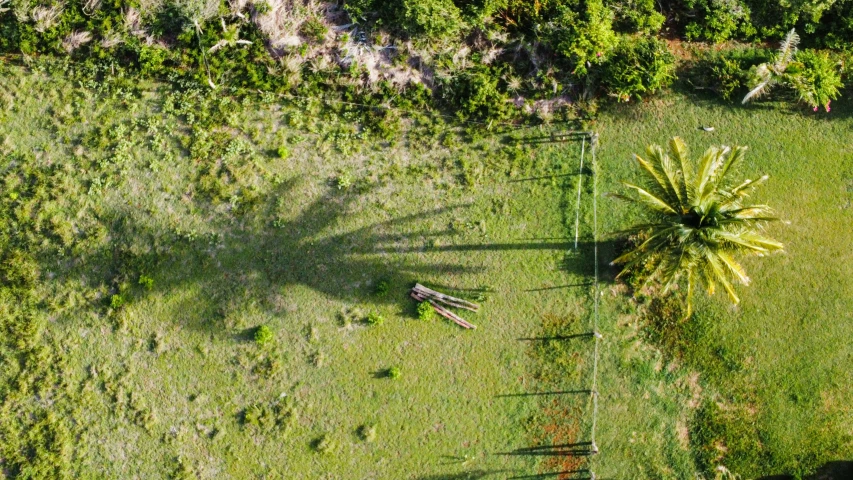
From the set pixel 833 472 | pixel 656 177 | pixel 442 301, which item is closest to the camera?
pixel 656 177

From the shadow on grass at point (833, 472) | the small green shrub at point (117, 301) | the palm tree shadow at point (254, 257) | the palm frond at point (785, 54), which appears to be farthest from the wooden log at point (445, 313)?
the palm frond at point (785, 54)

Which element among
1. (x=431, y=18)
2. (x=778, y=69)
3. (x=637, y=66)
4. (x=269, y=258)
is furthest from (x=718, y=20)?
(x=269, y=258)

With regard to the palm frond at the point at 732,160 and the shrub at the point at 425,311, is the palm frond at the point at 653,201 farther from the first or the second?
the shrub at the point at 425,311

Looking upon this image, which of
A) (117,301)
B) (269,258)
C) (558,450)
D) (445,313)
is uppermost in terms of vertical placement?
(269,258)

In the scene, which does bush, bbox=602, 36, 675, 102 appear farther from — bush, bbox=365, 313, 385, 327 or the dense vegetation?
bush, bbox=365, 313, 385, 327

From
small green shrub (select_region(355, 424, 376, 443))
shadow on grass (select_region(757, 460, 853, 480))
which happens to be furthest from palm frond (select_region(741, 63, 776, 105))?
small green shrub (select_region(355, 424, 376, 443))

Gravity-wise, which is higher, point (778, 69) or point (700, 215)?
point (778, 69)

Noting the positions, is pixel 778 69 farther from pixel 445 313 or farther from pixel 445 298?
pixel 445 313
